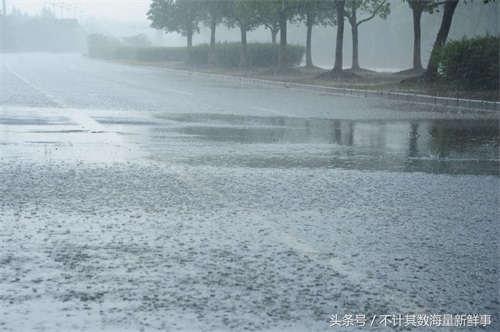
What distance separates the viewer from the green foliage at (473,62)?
1008 inches

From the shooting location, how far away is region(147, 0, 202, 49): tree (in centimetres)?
6388

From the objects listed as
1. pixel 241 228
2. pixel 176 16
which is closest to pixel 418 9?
pixel 241 228

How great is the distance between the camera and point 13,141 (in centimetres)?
1301

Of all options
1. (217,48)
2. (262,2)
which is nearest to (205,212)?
(262,2)

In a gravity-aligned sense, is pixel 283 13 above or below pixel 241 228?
above

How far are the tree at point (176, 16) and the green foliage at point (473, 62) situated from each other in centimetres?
3697

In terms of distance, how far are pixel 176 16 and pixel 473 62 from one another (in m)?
43.9

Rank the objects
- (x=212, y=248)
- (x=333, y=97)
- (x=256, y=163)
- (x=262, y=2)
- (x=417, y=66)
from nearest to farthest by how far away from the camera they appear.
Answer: (x=212, y=248), (x=256, y=163), (x=333, y=97), (x=417, y=66), (x=262, y=2)

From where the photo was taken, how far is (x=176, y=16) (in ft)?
221

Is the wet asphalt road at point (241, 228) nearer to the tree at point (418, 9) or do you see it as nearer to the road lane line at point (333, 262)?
the road lane line at point (333, 262)

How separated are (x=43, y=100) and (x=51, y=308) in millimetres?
18885

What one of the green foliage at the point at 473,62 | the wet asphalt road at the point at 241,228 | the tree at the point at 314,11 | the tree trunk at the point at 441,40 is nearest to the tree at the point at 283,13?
the tree at the point at 314,11

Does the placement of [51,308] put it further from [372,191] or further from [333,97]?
[333,97]

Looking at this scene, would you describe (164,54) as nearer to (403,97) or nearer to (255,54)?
(255,54)
